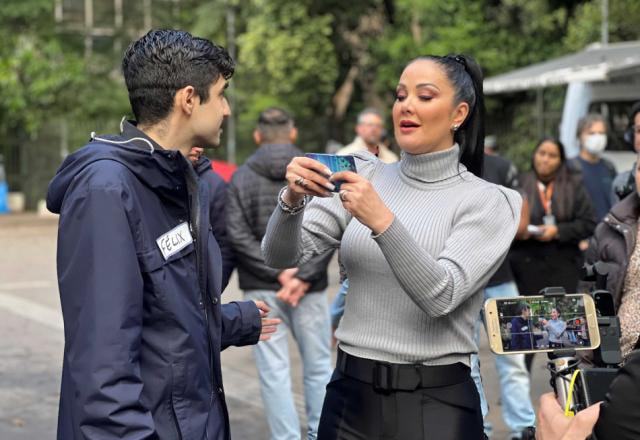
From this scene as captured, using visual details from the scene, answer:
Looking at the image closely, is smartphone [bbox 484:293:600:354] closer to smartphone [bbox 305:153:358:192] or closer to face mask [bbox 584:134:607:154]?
smartphone [bbox 305:153:358:192]

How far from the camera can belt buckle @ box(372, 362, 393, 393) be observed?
10.8 ft

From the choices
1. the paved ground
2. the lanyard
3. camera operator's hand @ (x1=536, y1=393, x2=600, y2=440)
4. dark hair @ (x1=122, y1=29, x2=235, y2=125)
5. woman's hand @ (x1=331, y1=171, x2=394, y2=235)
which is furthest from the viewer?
the lanyard

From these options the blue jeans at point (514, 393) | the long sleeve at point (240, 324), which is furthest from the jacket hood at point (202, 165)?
the blue jeans at point (514, 393)

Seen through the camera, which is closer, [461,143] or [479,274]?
[479,274]

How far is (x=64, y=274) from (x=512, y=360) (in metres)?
4.43

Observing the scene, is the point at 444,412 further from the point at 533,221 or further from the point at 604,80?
the point at 604,80

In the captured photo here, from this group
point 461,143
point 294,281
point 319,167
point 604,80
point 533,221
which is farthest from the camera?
point 604,80

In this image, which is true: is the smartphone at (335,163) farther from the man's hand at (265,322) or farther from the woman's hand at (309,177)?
the man's hand at (265,322)

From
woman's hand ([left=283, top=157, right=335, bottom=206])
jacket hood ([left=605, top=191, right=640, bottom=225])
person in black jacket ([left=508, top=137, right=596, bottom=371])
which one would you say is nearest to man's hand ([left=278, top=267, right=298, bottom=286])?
person in black jacket ([left=508, top=137, right=596, bottom=371])

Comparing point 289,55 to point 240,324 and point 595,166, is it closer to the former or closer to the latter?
point 595,166

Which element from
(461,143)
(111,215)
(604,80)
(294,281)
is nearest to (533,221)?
(294,281)

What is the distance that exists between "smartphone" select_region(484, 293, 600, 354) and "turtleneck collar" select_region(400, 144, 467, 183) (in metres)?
0.48

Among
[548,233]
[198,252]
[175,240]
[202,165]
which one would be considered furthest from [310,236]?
[548,233]

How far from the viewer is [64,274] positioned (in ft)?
8.91
